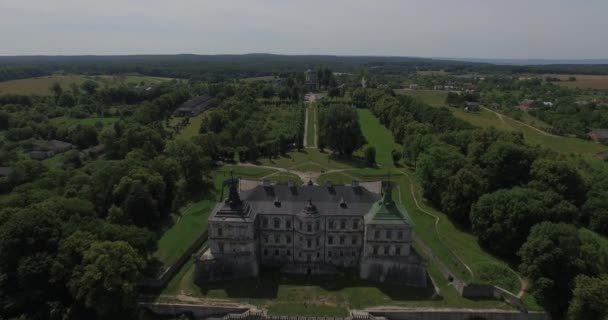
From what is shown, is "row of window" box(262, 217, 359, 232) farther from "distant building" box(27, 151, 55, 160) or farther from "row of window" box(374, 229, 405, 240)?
"distant building" box(27, 151, 55, 160)

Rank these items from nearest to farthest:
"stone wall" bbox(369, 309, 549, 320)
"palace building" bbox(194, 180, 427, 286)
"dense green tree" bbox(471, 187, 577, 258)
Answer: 1. "stone wall" bbox(369, 309, 549, 320)
2. "palace building" bbox(194, 180, 427, 286)
3. "dense green tree" bbox(471, 187, 577, 258)

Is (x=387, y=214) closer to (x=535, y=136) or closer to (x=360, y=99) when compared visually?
(x=535, y=136)

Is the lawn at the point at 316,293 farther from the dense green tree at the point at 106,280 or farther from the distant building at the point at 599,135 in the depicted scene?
the distant building at the point at 599,135

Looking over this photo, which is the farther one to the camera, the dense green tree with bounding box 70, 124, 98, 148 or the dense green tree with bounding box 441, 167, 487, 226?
the dense green tree with bounding box 70, 124, 98, 148

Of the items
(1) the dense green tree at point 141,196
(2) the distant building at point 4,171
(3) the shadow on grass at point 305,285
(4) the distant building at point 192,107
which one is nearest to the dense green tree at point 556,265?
(3) the shadow on grass at point 305,285

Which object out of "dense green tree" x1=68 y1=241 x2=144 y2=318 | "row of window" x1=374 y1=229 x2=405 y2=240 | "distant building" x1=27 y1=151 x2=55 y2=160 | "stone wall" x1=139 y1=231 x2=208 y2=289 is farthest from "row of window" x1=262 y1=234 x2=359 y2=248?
"distant building" x1=27 y1=151 x2=55 y2=160

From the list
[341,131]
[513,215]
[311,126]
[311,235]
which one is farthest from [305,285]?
[311,126]
